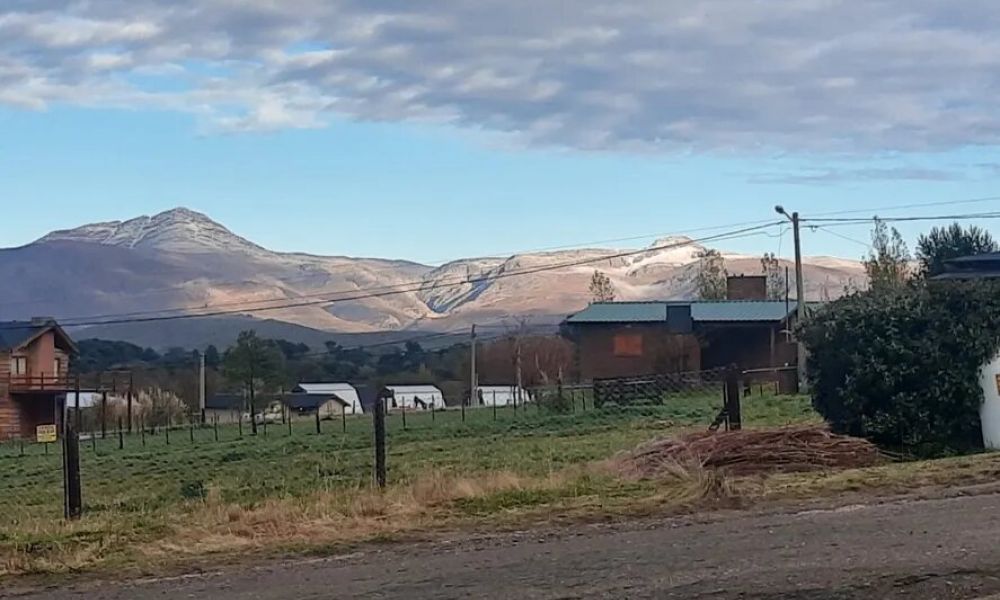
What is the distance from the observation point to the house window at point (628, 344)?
77000 millimetres

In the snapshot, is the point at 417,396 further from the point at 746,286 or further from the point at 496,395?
the point at 746,286

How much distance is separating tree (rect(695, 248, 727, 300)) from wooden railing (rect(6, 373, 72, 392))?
146 feet

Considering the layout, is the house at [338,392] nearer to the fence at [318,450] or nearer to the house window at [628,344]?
the house window at [628,344]

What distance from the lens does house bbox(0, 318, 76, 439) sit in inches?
3007

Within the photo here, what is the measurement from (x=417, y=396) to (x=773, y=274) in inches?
1165

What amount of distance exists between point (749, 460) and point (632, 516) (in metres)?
5.35

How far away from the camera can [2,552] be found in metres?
12.0

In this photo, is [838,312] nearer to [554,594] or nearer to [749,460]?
[749,460]

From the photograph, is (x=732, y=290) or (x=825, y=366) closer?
(x=825, y=366)

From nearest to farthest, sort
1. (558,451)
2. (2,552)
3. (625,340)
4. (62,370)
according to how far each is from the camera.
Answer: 1. (2,552)
2. (558,451)
3. (625,340)
4. (62,370)

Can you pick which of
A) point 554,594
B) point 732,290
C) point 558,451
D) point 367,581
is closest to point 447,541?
point 367,581

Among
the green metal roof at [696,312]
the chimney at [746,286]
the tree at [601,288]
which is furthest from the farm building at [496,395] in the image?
the chimney at [746,286]

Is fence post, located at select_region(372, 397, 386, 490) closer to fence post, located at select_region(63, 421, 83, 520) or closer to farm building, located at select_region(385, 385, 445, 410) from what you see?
fence post, located at select_region(63, 421, 83, 520)

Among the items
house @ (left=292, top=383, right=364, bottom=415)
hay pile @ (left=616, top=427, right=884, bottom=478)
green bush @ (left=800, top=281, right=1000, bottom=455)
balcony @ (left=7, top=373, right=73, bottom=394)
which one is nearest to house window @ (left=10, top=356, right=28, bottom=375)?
balcony @ (left=7, top=373, right=73, bottom=394)
